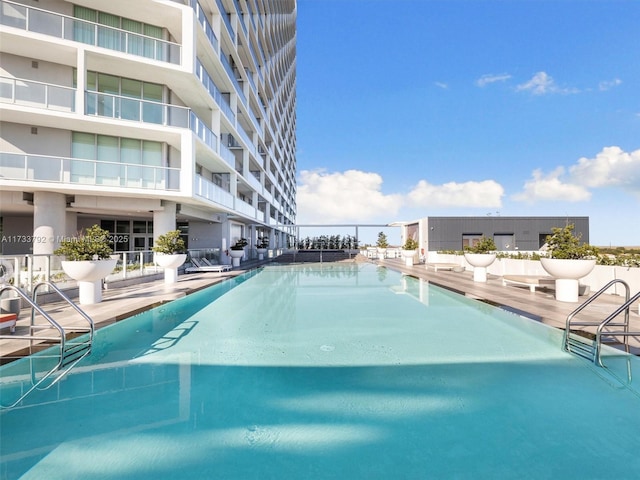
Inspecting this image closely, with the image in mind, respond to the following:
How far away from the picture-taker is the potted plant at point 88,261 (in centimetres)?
658

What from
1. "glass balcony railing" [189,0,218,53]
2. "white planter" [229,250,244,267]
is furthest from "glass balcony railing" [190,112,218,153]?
"white planter" [229,250,244,267]

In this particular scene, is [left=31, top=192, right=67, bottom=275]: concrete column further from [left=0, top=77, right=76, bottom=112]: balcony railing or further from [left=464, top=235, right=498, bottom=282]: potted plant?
[left=464, top=235, right=498, bottom=282]: potted plant

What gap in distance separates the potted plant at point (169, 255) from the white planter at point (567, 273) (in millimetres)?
10957

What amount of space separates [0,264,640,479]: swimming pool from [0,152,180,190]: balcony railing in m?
8.65

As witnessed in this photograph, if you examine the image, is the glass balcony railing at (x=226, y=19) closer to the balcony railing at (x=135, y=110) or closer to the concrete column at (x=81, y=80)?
the balcony railing at (x=135, y=110)

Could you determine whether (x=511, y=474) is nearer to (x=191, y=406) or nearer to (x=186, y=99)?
(x=191, y=406)

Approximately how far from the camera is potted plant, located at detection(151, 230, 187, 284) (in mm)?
10352

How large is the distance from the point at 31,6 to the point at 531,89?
106 feet

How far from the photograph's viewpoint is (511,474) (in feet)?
7.14

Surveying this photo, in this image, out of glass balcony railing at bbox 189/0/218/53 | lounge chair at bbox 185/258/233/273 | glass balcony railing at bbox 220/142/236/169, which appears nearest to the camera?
glass balcony railing at bbox 189/0/218/53

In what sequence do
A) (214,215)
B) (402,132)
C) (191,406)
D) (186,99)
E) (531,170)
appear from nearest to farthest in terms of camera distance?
(191,406) < (186,99) < (214,215) < (402,132) < (531,170)

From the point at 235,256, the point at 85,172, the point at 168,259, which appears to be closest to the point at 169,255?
the point at 168,259

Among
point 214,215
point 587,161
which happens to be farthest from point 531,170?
point 214,215

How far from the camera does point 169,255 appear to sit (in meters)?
10.4
